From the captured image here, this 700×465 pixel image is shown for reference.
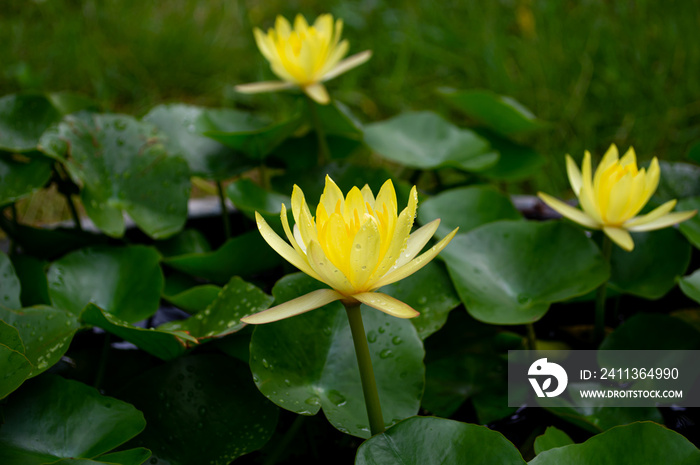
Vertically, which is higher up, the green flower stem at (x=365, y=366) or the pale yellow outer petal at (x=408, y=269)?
the pale yellow outer petal at (x=408, y=269)

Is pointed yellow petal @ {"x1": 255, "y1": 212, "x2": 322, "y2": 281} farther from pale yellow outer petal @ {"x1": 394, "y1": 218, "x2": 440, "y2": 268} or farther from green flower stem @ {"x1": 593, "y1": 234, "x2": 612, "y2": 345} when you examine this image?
green flower stem @ {"x1": 593, "y1": 234, "x2": 612, "y2": 345}

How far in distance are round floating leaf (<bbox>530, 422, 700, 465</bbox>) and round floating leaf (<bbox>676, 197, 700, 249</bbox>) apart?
348 millimetres

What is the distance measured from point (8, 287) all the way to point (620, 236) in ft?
2.39

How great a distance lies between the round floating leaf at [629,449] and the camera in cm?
50

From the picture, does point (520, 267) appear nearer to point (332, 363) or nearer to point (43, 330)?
point (332, 363)

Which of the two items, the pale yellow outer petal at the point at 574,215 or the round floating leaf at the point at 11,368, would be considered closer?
the round floating leaf at the point at 11,368

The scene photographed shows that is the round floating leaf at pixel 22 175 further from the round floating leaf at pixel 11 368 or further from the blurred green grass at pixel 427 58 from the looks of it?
the blurred green grass at pixel 427 58

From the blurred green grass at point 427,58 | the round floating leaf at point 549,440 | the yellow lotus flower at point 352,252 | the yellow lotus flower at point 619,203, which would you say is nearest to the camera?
the yellow lotus flower at point 352,252

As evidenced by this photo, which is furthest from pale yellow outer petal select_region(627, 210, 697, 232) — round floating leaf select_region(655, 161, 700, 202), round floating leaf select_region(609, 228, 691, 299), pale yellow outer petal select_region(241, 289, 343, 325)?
pale yellow outer petal select_region(241, 289, 343, 325)

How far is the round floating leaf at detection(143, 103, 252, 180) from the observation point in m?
0.93

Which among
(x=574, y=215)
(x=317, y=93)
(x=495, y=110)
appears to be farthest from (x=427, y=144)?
(x=574, y=215)

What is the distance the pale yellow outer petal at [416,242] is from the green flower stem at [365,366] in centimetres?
6

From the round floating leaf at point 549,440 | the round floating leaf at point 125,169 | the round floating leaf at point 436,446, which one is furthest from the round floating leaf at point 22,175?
the round floating leaf at point 549,440

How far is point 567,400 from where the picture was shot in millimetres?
712
